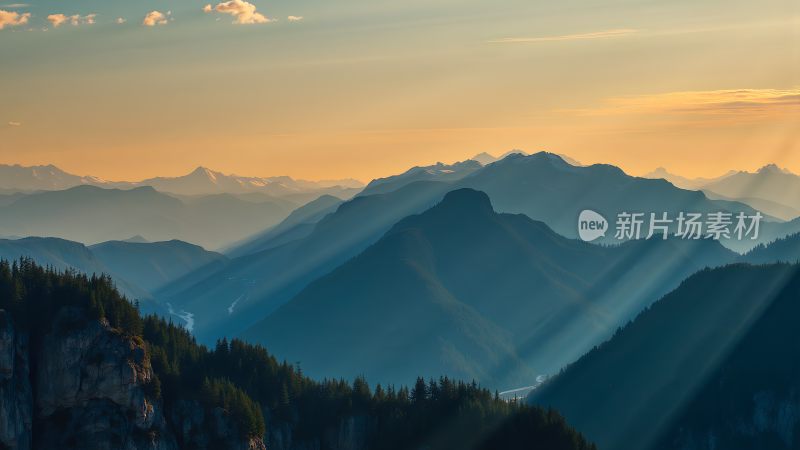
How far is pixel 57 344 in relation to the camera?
199m

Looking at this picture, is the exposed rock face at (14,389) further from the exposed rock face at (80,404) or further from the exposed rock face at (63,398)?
the exposed rock face at (80,404)

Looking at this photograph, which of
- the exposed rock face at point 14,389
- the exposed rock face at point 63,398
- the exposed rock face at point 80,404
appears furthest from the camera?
the exposed rock face at point 80,404

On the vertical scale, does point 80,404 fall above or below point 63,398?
below

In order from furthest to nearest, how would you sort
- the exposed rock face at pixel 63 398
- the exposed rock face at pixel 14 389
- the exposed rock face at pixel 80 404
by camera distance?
the exposed rock face at pixel 80 404
the exposed rock face at pixel 63 398
the exposed rock face at pixel 14 389

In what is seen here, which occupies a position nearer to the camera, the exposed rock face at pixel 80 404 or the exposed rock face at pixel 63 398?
the exposed rock face at pixel 63 398

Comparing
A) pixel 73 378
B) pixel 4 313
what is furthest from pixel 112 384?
pixel 4 313

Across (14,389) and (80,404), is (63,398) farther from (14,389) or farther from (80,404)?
(14,389)

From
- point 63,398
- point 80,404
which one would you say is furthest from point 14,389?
point 80,404

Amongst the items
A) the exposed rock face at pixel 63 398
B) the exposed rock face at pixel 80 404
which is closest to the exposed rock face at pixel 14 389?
the exposed rock face at pixel 63 398

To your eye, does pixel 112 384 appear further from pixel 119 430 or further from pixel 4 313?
pixel 4 313

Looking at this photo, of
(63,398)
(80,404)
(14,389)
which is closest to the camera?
(14,389)

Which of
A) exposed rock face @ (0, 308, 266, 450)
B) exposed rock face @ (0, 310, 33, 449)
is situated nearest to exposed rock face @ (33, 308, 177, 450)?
exposed rock face @ (0, 308, 266, 450)

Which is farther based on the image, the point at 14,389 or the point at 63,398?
the point at 63,398

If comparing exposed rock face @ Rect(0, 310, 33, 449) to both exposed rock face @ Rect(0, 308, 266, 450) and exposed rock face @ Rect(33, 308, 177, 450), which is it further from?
exposed rock face @ Rect(33, 308, 177, 450)
